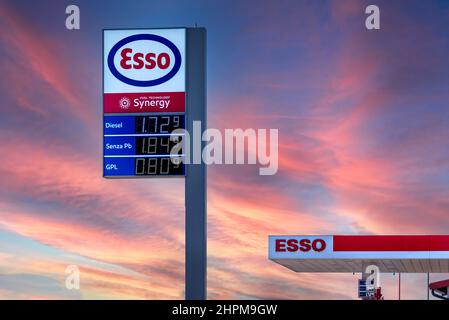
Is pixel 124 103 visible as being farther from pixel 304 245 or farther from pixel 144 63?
pixel 304 245

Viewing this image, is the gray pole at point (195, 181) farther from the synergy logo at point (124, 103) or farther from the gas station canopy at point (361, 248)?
the gas station canopy at point (361, 248)

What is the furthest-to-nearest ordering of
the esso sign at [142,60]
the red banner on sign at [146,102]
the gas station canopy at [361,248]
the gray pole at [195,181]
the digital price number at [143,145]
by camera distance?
→ the gas station canopy at [361,248] → the esso sign at [142,60] → the red banner on sign at [146,102] → the gray pole at [195,181] → the digital price number at [143,145]

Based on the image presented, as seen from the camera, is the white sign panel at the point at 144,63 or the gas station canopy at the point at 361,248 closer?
the white sign panel at the point at 144,63

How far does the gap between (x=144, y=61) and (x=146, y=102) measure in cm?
119

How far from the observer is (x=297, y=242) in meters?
40.5

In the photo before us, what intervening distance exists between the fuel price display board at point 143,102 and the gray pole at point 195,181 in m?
0.24

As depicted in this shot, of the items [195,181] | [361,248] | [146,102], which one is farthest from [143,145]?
[361,248]

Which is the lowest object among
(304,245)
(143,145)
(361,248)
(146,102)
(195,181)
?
(361,248)

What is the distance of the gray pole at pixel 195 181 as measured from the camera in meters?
22.5

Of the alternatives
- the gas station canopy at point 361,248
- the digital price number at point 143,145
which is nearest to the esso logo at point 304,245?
the gas station canopy at point 361,248

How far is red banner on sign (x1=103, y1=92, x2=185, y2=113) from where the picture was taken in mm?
22656

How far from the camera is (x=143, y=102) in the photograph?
2278cm
